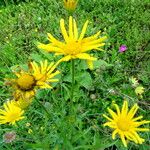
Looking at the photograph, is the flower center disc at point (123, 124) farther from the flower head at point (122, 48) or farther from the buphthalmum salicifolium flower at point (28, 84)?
the flower head at point (122, 48)

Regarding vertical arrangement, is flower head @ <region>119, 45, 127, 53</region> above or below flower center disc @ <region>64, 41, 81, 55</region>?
above

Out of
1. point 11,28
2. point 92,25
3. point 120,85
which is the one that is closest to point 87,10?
point 92,25

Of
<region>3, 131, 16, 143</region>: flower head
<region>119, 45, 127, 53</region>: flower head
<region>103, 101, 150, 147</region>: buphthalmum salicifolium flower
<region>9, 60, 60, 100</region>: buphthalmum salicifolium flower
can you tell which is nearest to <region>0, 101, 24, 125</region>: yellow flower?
<region>3, 131, 16, 143</region>: flower head

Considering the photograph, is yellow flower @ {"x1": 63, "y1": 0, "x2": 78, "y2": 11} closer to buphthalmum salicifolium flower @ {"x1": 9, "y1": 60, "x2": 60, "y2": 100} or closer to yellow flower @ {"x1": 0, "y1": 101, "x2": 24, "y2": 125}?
buphthalmum salicifolium flower @ {"x1": 9, "y1": 60, "x2": 60, "y2": 100}

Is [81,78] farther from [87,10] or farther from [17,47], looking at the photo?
[87,10]

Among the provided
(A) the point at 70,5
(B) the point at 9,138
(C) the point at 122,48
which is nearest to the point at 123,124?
(A) the point at 70,5
